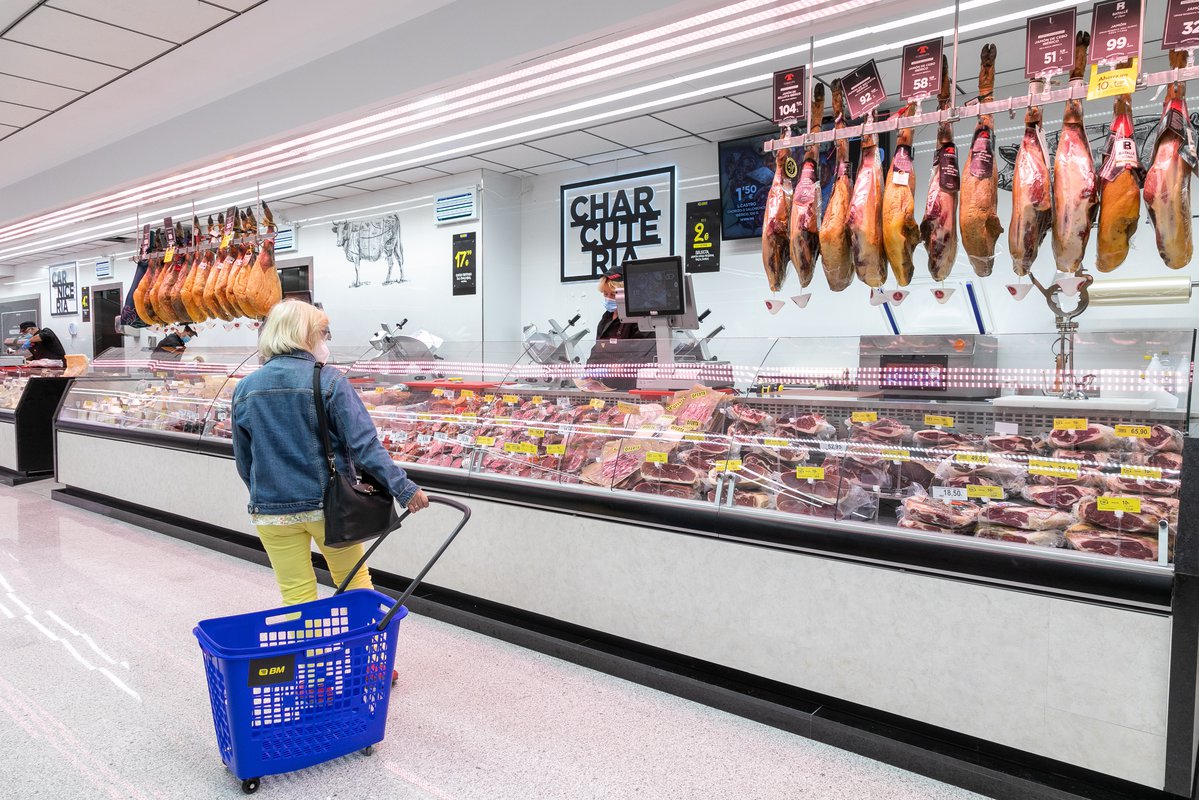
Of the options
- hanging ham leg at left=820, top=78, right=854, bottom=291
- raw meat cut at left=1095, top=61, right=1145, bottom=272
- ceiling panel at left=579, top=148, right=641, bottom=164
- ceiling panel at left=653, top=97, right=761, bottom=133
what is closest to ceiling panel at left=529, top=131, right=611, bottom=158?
ceiling panel at left=579, top=148, right=641, bottom=164

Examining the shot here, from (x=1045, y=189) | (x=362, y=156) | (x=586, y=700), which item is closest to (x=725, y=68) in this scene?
(x=362, y=156)

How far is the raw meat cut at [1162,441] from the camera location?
2.29 metres

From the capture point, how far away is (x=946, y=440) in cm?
271

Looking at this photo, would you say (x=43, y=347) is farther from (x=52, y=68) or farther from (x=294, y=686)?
(x=294, y=686)

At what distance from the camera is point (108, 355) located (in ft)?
24.5

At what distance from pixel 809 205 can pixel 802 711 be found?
5.63 feet

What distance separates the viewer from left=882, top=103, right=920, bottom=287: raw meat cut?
8.12 feet

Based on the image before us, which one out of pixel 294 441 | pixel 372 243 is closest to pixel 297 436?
pixel 294 441

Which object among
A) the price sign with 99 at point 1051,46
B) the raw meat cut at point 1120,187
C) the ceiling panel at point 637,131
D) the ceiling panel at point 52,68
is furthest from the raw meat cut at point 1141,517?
the ceiling panel at point 52,68

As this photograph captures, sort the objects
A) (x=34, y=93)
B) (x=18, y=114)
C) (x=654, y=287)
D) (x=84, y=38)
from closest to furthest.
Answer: (x=654, y=287), (x=84, y=38), (x=34, y=93), (x=18, y=114)

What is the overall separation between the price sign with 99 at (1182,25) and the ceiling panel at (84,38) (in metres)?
4.84

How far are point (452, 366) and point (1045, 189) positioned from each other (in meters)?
3.36

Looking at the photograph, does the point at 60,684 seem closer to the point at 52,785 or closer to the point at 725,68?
the point at 52,785

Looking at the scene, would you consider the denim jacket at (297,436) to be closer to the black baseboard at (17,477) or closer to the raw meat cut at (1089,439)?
the raw meat cut at (1089,439)
